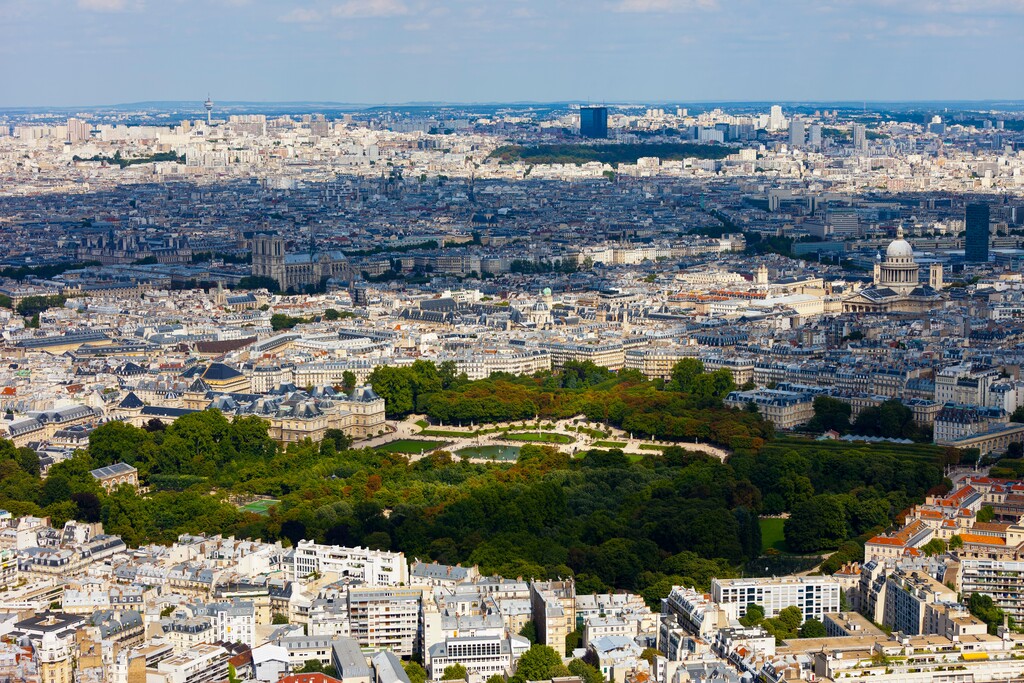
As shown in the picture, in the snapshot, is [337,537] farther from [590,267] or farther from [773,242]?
[773,242]

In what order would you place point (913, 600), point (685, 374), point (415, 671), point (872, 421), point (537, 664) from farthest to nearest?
point (685, 374) < point (872, 421) < point (913, 600) < point (415, 671) < point (537, 664)

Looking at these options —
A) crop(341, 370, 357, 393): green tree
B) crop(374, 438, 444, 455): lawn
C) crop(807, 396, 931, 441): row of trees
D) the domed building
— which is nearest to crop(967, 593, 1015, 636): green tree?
crop(807, 396, 931, 441): row of trees

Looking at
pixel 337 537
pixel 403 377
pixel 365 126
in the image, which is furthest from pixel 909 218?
pixel 365 126

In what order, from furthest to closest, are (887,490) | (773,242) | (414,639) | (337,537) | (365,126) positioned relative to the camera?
(365,126)
(773,242)
(887,490)
(337,537)
(414,639)

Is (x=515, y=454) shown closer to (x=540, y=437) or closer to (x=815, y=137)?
(x=540, y=437)

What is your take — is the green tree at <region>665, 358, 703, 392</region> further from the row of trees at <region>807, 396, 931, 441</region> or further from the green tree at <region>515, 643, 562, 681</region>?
the green tree at <region>515, 643, 562, 681</region>

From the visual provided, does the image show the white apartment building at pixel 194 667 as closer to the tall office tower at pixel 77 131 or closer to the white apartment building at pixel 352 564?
the white apartment building at pixel 352 564

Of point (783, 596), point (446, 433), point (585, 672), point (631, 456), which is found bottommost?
point (446, 433)

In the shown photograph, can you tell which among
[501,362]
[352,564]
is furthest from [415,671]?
[501,362]
